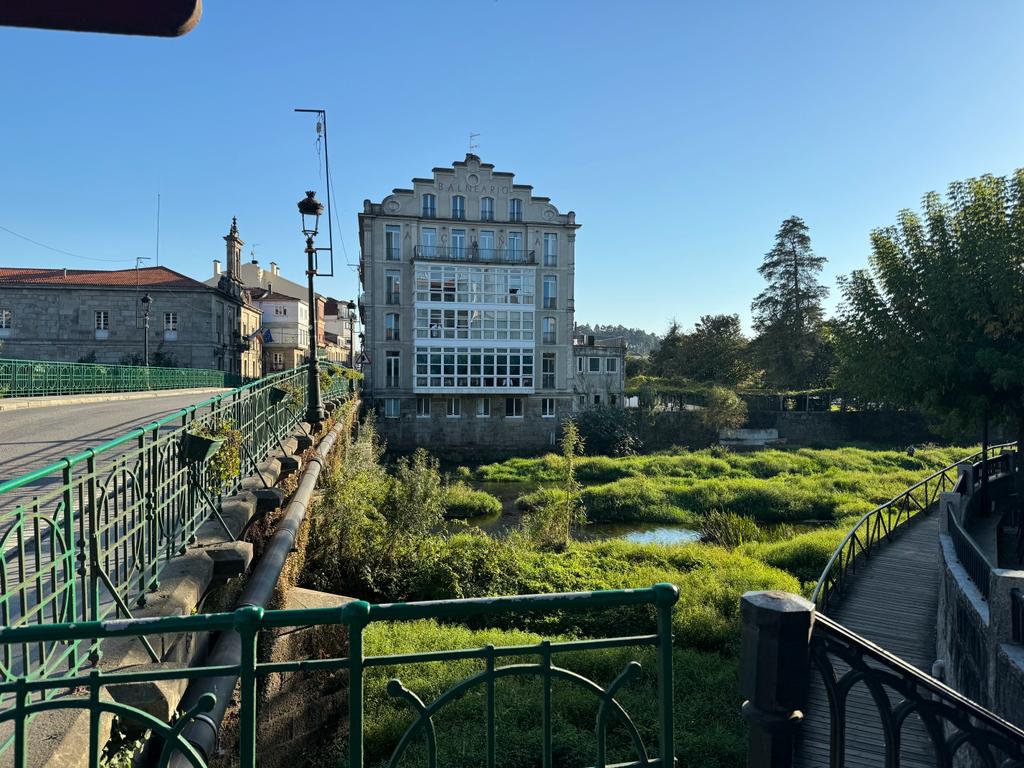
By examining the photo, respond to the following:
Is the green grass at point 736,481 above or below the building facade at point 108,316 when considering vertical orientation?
below

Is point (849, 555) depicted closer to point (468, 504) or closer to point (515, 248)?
point (468, 504)

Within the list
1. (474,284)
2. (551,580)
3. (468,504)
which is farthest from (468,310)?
(551,580)

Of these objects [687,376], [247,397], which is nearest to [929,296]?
[247,397]

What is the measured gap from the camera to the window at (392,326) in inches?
1412

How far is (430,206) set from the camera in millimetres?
36344

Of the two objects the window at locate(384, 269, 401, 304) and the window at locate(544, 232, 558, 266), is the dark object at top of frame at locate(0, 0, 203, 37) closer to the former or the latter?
the window at locate(384, 269, 401, 304)

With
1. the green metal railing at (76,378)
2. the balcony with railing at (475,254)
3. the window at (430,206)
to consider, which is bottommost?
the green metal railing at (76,378)

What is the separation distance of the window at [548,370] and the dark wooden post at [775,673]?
35443 millimetres

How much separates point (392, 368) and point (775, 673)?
1375 inches

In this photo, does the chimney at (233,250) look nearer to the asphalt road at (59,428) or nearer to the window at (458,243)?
the window at (458,243)

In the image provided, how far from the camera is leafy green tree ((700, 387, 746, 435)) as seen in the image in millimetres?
40562

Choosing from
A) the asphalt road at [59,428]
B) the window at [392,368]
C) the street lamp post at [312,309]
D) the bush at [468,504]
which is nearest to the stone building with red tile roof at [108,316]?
the window at [392,368]

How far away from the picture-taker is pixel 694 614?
1243 cm

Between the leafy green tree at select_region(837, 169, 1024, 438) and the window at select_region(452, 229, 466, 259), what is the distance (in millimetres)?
23903
